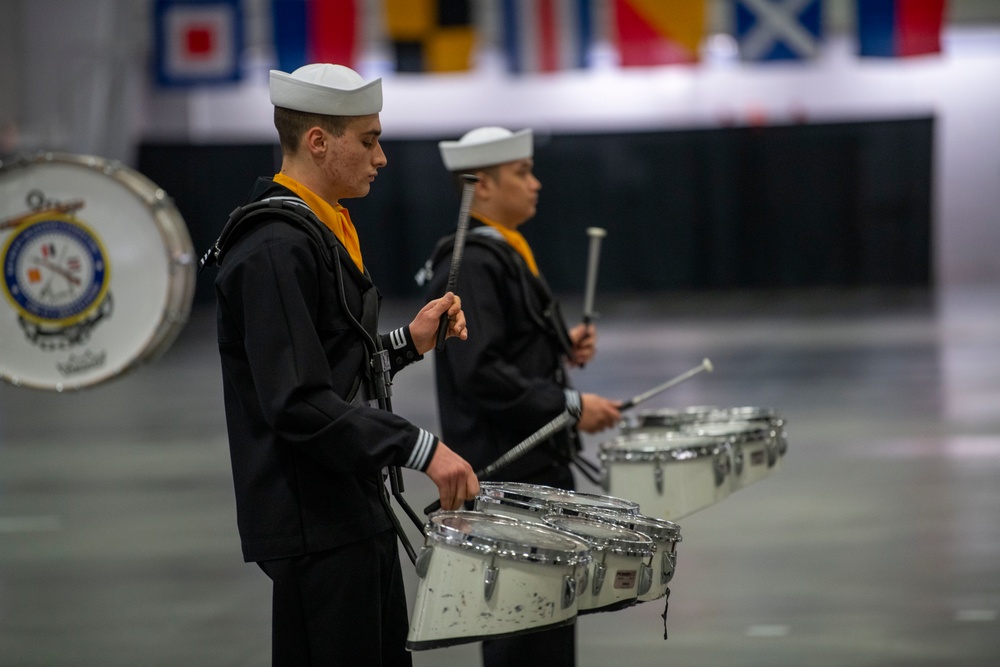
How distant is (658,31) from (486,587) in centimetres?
1279

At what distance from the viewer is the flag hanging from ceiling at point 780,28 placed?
13.8m

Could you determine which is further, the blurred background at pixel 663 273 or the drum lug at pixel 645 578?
the blurred background at pixel 663 273

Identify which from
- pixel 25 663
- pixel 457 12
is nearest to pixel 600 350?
pixel 457 12

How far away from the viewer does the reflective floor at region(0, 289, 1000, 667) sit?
4492mm

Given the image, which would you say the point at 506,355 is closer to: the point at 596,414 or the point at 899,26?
the point at 596,414

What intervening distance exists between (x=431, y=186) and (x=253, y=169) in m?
2.65

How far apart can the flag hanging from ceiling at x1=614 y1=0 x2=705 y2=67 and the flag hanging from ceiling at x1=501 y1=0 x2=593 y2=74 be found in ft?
1.39

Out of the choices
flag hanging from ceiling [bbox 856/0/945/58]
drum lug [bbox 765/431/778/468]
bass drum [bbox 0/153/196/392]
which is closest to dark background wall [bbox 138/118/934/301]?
flag hanging from ceiling [bbox 856/0/945/58]

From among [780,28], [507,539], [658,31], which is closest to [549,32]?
[658,31]

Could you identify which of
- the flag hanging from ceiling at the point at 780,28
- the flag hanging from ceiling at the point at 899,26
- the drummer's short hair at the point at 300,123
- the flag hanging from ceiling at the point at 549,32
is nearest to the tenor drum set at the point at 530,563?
the drummer's short hair at the point at 300,123

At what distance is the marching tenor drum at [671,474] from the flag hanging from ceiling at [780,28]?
36.7 ft

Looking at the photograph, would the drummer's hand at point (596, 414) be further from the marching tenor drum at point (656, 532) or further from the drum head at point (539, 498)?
the marching tenor drum at point (656, 532)

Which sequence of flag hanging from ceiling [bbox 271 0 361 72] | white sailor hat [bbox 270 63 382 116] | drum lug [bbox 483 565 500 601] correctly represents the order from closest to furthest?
drum lug [bbox 483 565 500 601], white sailor hat [bbox 270 63 382 116], flag hanging from ceiling [bbox 271 0 361 72]

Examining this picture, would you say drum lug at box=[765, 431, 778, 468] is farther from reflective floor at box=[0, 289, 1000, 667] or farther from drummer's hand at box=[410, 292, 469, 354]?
drummer's hand at box=[410, 292, 469, 354]
